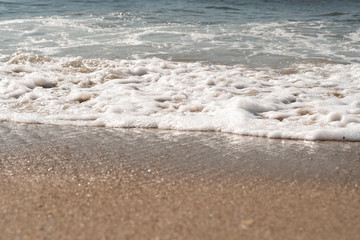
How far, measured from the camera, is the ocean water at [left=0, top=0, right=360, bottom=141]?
10.7 feet

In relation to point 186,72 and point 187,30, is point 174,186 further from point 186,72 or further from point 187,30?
point 187,30

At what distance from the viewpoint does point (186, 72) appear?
17.5 feet

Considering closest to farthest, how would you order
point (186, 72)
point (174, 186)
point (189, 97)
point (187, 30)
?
point (174, 186)
point (189, 97)
point (186, 72)
point (187, 30)

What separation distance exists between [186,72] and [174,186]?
351cm

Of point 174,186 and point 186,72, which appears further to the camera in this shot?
point 186,72

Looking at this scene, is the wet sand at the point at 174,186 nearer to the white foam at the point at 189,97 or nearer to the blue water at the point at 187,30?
the white foam at the point at 189,97

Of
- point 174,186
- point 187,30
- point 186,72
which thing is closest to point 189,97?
point 186,72

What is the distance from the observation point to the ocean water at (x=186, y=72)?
326 centimetres

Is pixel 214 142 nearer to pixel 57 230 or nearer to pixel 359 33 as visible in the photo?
pixel 57 230

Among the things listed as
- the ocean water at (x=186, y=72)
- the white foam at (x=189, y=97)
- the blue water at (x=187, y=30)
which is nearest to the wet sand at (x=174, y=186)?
the white foam at (x=189, y=97)

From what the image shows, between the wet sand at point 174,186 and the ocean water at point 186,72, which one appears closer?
the wet sand at point 174,186

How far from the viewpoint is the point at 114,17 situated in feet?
38.0

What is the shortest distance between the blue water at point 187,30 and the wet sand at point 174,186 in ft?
12.3

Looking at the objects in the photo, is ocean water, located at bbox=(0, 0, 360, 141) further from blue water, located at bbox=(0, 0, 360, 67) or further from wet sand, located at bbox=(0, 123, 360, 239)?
wet sand, located at bbox=(0, 123, 360, 239)
